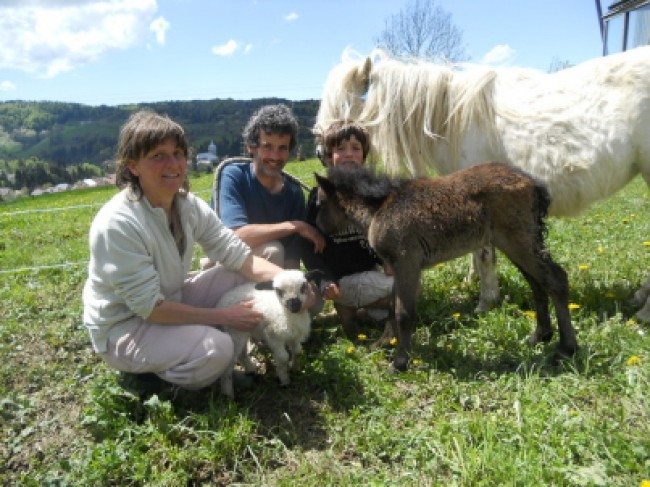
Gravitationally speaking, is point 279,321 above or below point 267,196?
below

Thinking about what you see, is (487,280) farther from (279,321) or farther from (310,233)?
(279,321)

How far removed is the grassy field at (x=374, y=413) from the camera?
8.20 ft

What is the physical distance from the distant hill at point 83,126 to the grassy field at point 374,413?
62.5 meters

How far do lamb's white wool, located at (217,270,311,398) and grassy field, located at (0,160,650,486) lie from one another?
19cm

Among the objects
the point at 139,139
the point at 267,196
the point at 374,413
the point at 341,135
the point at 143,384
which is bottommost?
the point at 374,413

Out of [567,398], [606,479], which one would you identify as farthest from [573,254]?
[606,479]

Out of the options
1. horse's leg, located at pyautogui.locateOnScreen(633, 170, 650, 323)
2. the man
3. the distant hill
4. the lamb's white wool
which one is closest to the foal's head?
the man

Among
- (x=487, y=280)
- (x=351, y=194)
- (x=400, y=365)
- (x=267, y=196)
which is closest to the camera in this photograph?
(x=400, y=365)

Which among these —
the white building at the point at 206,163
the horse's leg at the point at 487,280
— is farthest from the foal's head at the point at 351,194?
the white building at the point at 206,163

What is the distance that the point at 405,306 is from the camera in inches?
144

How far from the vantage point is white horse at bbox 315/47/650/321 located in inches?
165

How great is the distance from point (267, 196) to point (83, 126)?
15878 centimetres

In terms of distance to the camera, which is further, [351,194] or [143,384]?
[351,194]

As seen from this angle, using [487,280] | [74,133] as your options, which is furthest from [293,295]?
[74,133]
